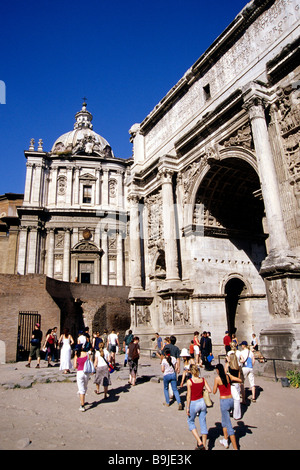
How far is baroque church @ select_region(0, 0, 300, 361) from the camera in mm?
10852

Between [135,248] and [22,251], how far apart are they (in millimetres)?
15625

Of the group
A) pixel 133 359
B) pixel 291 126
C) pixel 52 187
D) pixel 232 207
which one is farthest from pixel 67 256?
pixel 291 126

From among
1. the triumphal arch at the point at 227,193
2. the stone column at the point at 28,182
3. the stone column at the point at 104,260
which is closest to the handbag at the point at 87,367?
the triumphal arch at the point at 227,193

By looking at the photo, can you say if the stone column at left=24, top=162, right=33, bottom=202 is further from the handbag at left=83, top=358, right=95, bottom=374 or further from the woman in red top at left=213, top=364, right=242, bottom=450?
the woman in red top at left=213, top=364, right=242, bottom=450

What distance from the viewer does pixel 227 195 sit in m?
17.2

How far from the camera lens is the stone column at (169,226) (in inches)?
628

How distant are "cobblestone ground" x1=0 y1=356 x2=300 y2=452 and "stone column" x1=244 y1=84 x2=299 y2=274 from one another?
340 centimetres

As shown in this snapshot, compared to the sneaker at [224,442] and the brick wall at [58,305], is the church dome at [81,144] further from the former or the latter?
the sneaker at [224,442]

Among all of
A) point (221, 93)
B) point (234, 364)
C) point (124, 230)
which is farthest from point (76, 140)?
point (234, 364)

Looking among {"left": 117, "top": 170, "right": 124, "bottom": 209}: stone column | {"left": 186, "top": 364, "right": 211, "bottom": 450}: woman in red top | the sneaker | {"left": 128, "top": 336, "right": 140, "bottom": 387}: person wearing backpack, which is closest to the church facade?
{"left": 117, "top": 170, "right": 124, "bottom": 209}: stone column

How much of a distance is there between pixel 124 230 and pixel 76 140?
483 inches

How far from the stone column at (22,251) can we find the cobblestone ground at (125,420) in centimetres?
2146

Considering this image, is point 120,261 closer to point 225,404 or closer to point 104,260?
point 104,260
